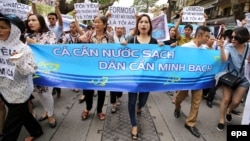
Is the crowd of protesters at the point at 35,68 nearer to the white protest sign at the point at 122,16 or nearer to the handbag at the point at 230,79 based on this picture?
the handbag at the point at 230,79

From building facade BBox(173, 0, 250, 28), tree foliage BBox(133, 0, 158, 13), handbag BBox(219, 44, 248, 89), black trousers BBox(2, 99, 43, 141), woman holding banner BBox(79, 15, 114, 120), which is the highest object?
tree foliage BBox(133, 0, 158, 13)

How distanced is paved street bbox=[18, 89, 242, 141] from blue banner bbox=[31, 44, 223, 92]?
718mm

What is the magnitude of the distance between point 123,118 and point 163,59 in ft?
4.50

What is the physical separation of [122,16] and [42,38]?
1484mm

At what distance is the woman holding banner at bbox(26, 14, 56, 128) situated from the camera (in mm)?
3773

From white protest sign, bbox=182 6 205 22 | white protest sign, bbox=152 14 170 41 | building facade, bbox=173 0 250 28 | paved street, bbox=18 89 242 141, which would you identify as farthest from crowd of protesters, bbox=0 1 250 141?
building facade, bbox=173 0 250 28

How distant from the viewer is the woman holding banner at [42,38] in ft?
12.4

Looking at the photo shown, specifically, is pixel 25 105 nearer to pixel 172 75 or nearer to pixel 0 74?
pixel 0 74

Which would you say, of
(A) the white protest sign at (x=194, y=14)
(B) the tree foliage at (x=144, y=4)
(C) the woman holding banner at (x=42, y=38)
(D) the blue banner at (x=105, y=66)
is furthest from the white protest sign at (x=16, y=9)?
(B) the tree foliage at (x=144, y=4)

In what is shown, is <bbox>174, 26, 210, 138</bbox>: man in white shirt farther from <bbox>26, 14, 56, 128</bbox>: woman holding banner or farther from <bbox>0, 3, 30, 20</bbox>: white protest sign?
<bbox>0, 3, 30, 20</bbox>: white protest sign

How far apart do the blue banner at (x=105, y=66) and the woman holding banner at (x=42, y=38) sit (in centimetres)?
14

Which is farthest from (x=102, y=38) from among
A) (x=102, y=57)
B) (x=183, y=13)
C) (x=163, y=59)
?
(x=183, y=13)

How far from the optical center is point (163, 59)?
3818 millimetres

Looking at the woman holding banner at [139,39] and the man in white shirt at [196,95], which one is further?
the man in white shirt at [196,95]
